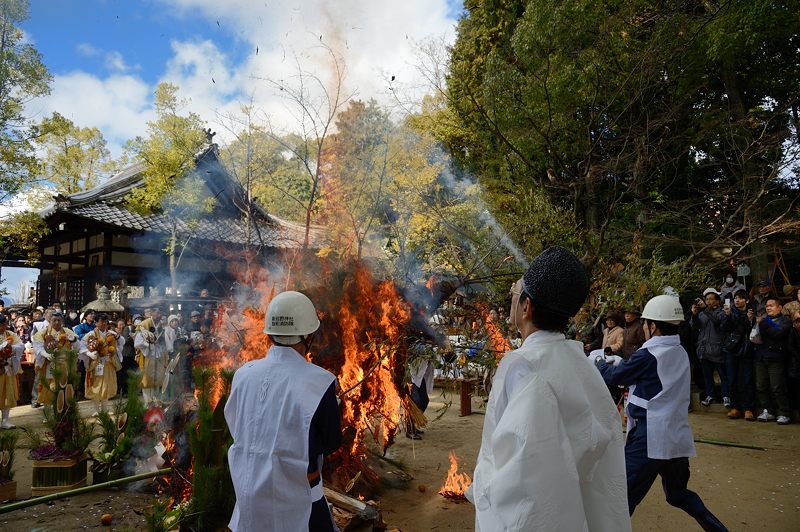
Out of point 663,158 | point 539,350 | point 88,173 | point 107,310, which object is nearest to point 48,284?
point 107,310

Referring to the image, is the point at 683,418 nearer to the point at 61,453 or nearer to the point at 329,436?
the point at 329,436

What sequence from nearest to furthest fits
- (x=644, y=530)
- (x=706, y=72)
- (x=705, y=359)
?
1. (x=644, y=530)
2. (x=705, y=359)
3. (x=706, y=72)

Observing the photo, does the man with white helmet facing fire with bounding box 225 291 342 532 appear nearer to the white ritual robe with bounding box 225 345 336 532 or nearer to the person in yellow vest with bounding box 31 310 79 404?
the white ritual robe with bounding box 225 345 336 532

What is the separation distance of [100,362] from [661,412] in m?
12.2

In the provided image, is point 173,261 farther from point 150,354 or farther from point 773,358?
point 773,358

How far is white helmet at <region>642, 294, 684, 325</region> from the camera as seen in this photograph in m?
4.27

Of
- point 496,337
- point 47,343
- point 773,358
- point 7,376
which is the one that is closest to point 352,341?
point 496,337

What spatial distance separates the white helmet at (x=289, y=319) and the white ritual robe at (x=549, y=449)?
143 centimetres

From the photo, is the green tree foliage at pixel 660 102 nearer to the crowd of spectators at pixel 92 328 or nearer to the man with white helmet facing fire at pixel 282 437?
the man with white helmet facing fire at pixel 282 437

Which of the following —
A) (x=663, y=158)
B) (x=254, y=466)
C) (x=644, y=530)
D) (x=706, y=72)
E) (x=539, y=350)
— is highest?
(x=706, y=72)

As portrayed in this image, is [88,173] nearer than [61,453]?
No

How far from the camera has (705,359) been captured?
10.2 m

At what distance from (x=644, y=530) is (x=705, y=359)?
6539 mm

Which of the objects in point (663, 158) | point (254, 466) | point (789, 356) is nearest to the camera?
point (254, 466)
